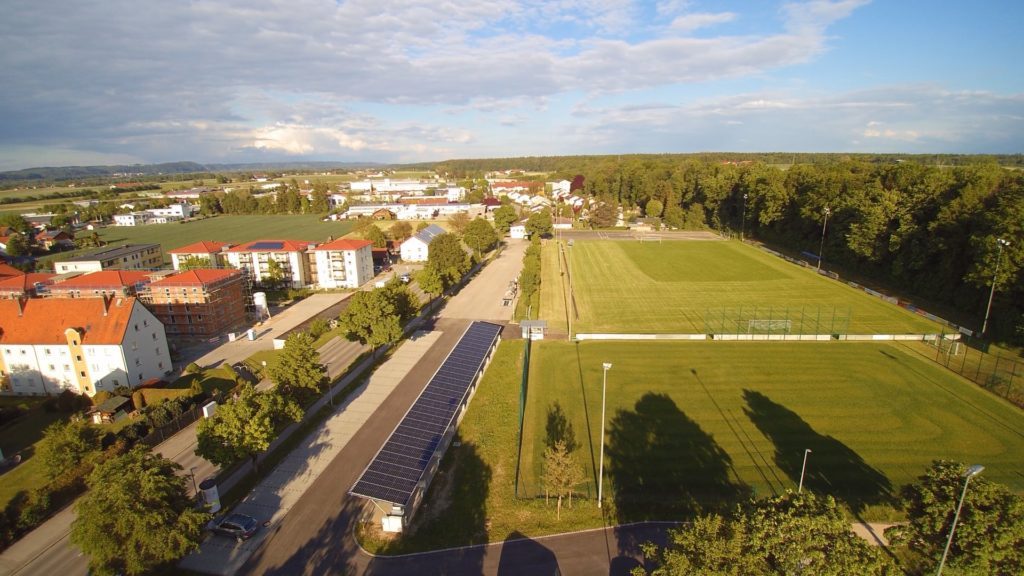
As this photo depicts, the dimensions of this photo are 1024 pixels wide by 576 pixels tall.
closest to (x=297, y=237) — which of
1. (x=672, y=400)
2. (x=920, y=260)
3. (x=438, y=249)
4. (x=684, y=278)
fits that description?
(x=438, y=249)

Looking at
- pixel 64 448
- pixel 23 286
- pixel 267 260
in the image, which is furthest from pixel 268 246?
pixel 64 448

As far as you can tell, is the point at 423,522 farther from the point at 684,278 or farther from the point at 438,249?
the point at 684,278

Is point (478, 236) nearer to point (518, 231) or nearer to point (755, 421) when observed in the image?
point (518, 231)

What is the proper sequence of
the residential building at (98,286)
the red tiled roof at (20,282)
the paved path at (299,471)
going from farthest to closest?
the red tiled roof at (20,282) → the residential building at (98,286) → the paved path at (299,471)

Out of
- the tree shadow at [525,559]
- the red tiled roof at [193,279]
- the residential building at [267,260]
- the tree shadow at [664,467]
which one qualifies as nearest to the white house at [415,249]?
the residential building at [267,260]

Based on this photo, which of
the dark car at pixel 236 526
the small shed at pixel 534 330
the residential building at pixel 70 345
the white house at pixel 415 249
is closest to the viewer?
the dark car at pixel 236 526

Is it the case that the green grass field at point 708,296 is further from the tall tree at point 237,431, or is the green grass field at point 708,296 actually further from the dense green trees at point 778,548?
the dense green trees at point 778,548
